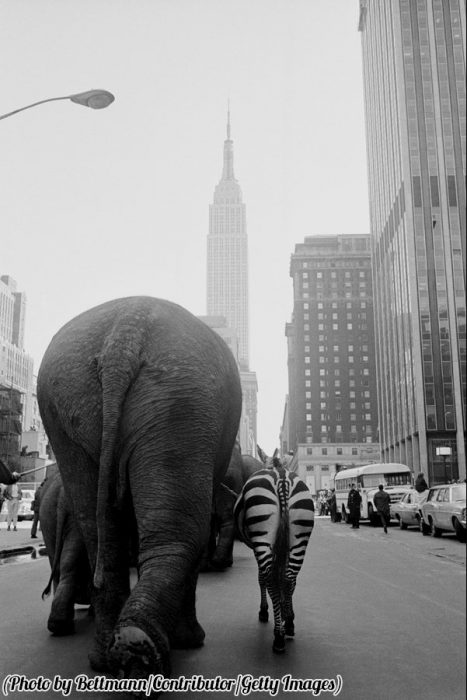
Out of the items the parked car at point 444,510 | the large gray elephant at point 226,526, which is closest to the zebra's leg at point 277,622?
the large gray elephant at point 226,526

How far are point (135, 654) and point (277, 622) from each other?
94.4 inches

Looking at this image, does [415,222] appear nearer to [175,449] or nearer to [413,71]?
[413,71]

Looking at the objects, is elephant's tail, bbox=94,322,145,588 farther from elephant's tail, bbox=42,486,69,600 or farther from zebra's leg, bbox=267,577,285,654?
elephant's tail, bbox=42,486,69,600

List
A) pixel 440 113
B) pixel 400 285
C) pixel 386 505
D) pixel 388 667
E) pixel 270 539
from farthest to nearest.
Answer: pixel 400 285 → pixel 440 113 → pixel 386 505 → pixel 270 539 → pixel 388 667

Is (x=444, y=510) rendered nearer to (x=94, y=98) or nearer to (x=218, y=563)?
(x=218, y=563)

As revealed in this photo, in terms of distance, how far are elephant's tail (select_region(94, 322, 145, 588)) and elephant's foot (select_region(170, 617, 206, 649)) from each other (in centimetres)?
130

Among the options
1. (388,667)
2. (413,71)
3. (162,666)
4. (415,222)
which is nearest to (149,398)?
(162,666)

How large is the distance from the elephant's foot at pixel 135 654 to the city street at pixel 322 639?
1.07m

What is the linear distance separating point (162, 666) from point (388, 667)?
7.05 feet

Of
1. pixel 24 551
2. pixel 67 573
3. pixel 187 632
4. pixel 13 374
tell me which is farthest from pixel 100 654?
pixel 13 374

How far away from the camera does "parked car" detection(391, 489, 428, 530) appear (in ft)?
84.5

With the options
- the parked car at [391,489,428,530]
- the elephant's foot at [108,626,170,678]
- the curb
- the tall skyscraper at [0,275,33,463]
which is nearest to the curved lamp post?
the elephant's foot at [108,626,170,678]

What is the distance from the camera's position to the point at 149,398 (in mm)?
4180

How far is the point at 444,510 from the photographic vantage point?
2094cm
